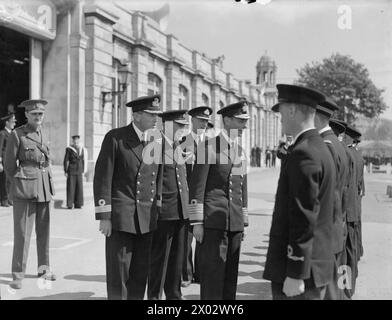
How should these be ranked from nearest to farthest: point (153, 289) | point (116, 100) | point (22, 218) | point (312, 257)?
point (312, 257)
point (153, 289)
point (22, 218)
point (116, 100)

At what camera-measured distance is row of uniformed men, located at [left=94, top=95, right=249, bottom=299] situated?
13.4ft

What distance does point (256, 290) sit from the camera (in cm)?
535

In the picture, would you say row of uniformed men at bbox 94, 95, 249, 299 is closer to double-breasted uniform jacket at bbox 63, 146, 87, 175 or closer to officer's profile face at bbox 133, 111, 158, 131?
officer's profile face at bbox 133, 111, 158, 131

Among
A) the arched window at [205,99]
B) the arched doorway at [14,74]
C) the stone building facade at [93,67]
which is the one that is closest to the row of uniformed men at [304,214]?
the stone building facade at [93,67]

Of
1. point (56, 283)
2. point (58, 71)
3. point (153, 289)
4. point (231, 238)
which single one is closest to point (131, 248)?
point (153, 289)

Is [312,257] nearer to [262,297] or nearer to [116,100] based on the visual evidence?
[262,297]

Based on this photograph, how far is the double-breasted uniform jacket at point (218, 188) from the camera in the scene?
4195mm

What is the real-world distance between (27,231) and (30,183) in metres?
0.59

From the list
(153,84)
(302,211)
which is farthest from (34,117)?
(153,84)

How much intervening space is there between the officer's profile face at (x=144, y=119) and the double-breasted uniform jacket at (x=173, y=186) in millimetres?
481

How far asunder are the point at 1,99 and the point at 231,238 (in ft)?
50.7

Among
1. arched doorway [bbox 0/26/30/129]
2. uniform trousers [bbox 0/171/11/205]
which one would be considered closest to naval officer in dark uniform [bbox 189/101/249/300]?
uniform trousers [bbox 0/171/11/205]

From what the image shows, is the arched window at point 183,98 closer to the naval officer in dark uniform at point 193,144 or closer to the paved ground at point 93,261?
the paved ground at point 93,261

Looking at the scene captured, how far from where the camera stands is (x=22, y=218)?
17.9 ft
